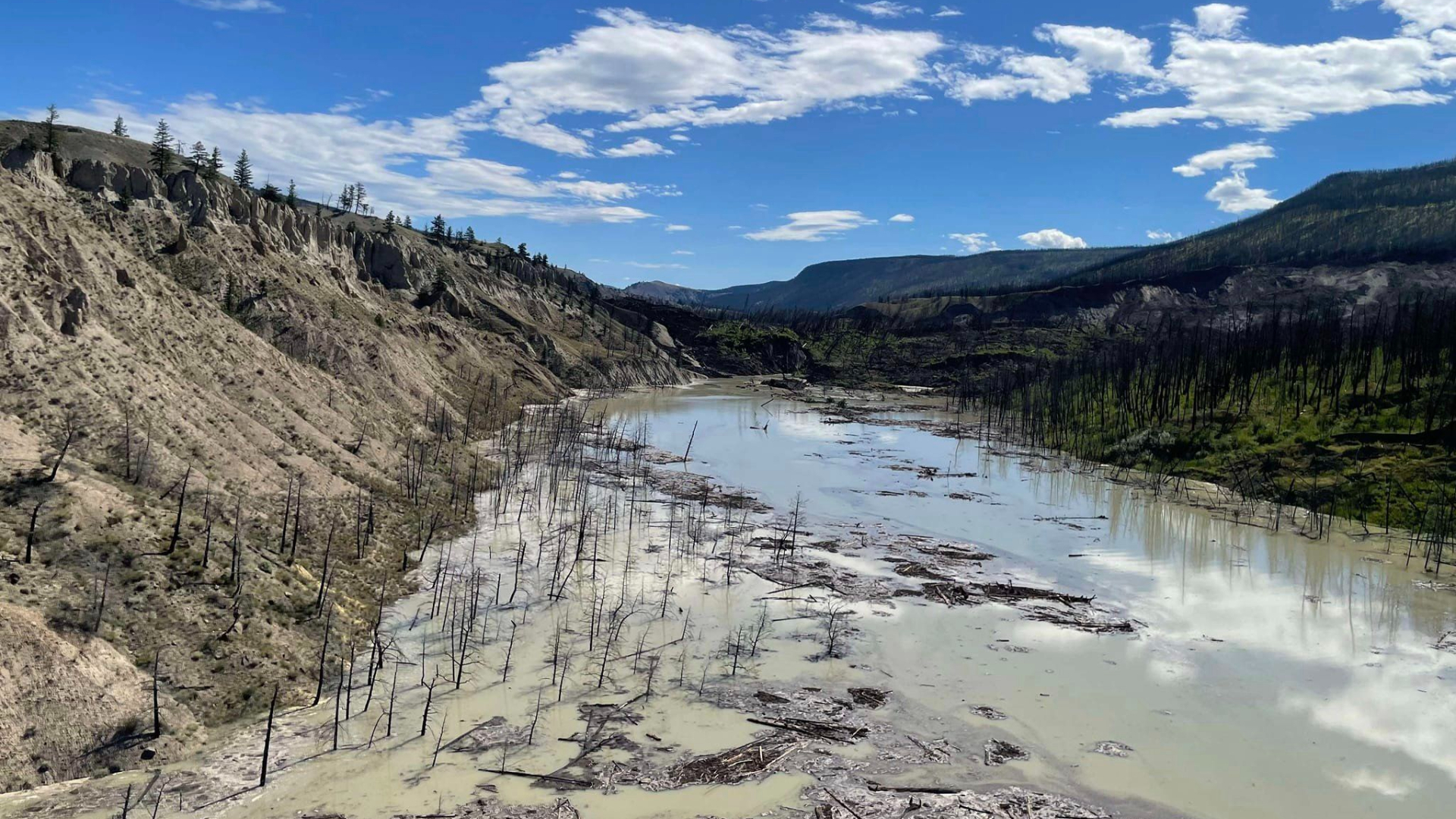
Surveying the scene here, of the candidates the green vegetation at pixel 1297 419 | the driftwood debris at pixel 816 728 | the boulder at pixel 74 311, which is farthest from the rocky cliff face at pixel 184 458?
the green vegetation at pixel 1297 419

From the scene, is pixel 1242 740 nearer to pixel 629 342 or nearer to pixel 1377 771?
pixel 1377 771

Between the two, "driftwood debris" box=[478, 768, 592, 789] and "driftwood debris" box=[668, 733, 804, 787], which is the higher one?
"driftwood debris" box=[668, 733, 804, 787]

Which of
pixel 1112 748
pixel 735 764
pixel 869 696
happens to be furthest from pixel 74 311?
pixel 1112 748

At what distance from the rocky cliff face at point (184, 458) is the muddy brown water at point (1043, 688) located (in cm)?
190

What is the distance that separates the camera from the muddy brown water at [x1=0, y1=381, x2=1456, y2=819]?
1494 centimetres

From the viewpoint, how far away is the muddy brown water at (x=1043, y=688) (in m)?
14.9

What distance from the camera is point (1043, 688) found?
65.3ft

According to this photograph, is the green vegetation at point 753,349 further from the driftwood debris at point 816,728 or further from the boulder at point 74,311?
the driftwood debris at point 816,728

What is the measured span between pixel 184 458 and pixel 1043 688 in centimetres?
2424

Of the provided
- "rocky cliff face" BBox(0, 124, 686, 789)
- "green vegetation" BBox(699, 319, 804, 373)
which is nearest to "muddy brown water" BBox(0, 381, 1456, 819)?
"rocky cliff face" BBox(0, 124, 686, 789)

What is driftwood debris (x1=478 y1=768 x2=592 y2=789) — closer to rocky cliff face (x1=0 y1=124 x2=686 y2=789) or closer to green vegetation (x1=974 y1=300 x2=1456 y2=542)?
rocky cliff face (x1=0 y1=124 x2=686 y2=789)

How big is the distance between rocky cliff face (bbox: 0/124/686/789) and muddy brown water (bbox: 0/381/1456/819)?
74.9 inches

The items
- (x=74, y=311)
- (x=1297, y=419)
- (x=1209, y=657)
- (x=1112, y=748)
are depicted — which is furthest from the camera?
(x=1297, y=419)

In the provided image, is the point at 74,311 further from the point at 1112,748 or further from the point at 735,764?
the point at 1112,748
